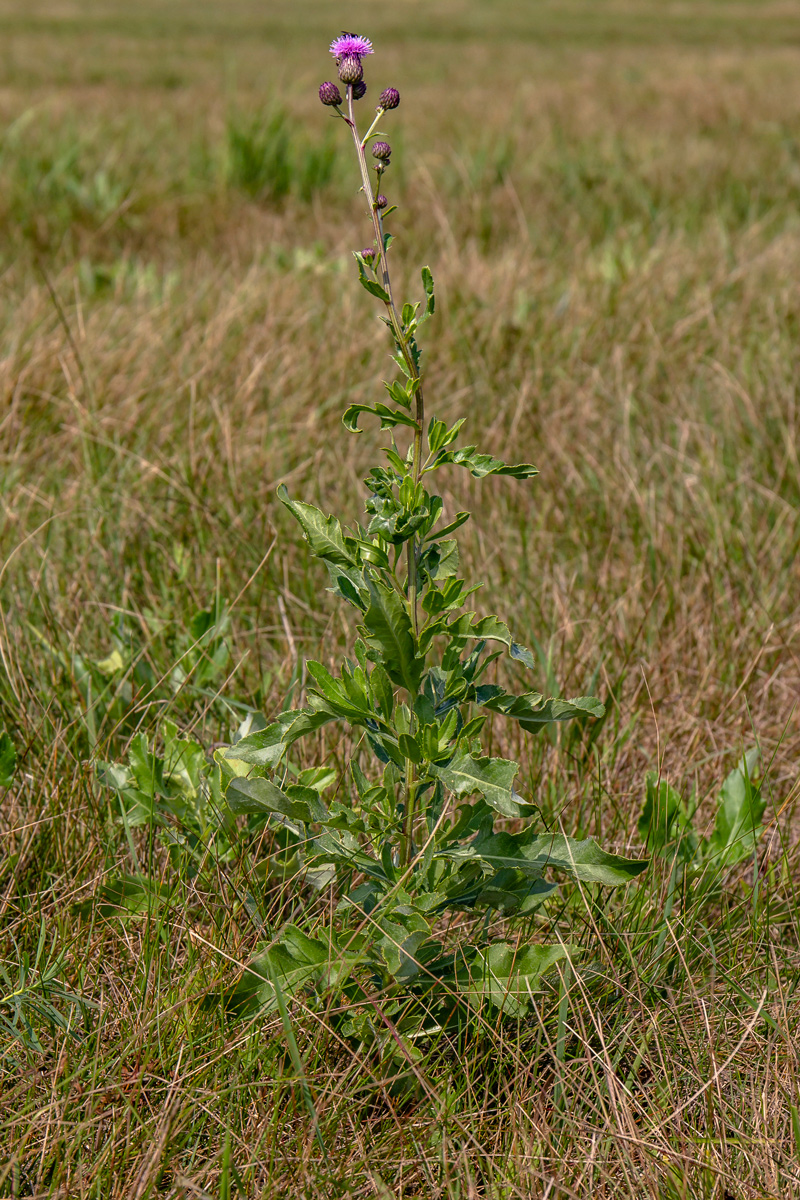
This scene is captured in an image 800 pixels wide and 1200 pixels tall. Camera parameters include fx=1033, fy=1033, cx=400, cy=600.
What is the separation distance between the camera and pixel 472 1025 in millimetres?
1260

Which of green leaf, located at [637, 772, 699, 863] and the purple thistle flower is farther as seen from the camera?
green leaf, located at [637, 772, 699, 863]

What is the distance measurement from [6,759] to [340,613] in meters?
0.65

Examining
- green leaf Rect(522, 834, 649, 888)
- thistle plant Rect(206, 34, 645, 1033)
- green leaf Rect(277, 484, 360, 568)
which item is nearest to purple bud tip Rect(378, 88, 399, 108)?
thistle plant Rect(206, 34, 645, 1033)

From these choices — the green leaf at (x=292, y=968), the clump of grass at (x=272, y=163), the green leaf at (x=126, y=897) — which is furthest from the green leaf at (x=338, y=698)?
the clump of grass at (x=272, y=163)

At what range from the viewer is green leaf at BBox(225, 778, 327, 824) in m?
1.20

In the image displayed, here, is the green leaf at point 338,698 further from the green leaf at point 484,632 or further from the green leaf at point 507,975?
the green leaf at point 507,975

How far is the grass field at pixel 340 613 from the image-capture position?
1.13 metres

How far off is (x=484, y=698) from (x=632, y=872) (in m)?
0.26

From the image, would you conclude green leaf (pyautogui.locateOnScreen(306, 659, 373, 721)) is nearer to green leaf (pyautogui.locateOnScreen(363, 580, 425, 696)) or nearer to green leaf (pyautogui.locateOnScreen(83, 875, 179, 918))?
green leaf (pyautogui.locateOnScreen(363, 580, 425, 696))

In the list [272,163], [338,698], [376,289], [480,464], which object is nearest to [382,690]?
[338,698]

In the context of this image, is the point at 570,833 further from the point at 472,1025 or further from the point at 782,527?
the point at 782,527

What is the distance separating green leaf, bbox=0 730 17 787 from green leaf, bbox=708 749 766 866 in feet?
3.41

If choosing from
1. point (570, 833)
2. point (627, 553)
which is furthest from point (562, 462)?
point (570, 833)

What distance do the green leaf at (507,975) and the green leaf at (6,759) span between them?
0.75 m
